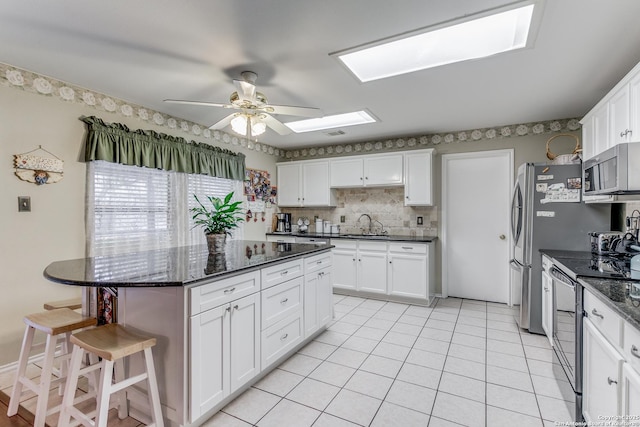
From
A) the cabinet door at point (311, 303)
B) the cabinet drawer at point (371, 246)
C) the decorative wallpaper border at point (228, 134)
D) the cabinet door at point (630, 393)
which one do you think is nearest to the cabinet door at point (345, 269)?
the cabinet drawer at point (371, 246)

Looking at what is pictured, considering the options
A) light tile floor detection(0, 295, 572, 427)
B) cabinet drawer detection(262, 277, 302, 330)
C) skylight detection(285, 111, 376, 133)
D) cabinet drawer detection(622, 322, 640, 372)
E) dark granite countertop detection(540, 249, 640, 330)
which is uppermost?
skylight detection(285, 111, 376, 133)

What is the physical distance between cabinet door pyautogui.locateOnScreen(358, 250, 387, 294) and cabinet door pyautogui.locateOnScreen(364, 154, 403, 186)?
1.06 meters

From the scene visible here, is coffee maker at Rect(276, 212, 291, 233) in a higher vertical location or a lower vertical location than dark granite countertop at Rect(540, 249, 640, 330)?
higher

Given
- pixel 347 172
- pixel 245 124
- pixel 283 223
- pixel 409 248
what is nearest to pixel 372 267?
pixel 409 248

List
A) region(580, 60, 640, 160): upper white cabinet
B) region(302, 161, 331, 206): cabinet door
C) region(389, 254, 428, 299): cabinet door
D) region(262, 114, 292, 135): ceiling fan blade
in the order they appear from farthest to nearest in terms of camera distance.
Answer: region(302, 161, 331, 206): cabinet door < region(389, 254, 428, 299): cabinet door < region(262, 114, 292, 135): ceiling fan blade < region(580, 60, 640, 160): upper white cabinet

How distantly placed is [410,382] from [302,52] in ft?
8.21

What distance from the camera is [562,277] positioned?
2.12 meters

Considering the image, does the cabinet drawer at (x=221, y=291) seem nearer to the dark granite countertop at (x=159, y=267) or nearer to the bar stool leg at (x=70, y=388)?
the dark granite countertop at (x=159, y=267)

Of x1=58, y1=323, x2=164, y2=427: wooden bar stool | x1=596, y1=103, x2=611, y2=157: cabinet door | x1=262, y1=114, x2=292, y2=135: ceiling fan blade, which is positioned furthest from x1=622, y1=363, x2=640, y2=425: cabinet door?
x1=262, y1=114, x2=292, y2=135: ceiling fan blade

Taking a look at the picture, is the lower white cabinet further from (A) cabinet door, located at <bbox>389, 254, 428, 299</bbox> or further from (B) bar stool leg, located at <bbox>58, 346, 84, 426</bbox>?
(B) bar stool leg, located at <bbox>58, 346, 84, 426</bbox>

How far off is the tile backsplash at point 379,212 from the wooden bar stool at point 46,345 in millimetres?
3758

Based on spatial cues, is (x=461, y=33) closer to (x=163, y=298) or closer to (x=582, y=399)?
(x=582, y=399)

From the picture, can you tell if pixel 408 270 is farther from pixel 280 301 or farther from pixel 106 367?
pixel 106 367

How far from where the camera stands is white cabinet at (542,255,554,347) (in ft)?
8.05
